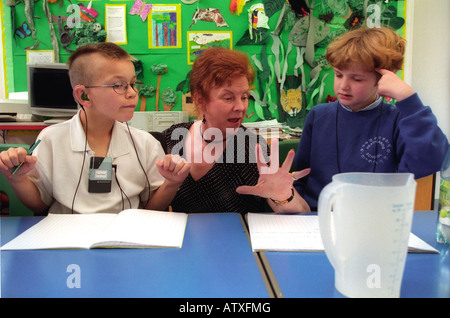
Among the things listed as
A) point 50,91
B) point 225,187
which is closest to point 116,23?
point 50,91

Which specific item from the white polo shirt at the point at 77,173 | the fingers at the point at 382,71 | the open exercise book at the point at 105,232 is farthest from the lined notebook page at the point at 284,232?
the fingers at the point at 382,71

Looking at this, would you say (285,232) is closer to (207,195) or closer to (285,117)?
(207,195)

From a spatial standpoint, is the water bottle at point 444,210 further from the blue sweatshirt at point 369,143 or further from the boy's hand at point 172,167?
the boy's hand at point 172,167

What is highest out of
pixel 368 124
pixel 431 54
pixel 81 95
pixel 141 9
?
pixel 141 9

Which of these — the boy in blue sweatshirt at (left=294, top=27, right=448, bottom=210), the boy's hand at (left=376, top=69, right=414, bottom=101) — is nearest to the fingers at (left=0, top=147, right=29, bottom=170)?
the boy in blue sweatshirt at (left=294, top=27, right=448, bottom=210)

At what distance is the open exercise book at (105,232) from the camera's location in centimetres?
78

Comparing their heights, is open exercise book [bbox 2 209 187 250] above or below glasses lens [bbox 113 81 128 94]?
below

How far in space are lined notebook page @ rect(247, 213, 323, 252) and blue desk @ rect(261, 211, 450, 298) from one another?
29 mm

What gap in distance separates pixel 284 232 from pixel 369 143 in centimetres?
65

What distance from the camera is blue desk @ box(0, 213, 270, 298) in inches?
23.5

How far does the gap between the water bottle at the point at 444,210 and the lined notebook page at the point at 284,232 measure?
0.89 ft

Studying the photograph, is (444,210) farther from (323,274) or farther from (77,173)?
(77,173)

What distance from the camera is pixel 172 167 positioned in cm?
108

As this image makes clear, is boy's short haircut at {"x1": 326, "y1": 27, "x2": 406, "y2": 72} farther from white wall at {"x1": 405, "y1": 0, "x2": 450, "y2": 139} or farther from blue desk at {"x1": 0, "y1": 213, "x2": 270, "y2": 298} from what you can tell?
white wall at {"x1": 405, "y1": 0, "x2": 450, "y2": 139}
